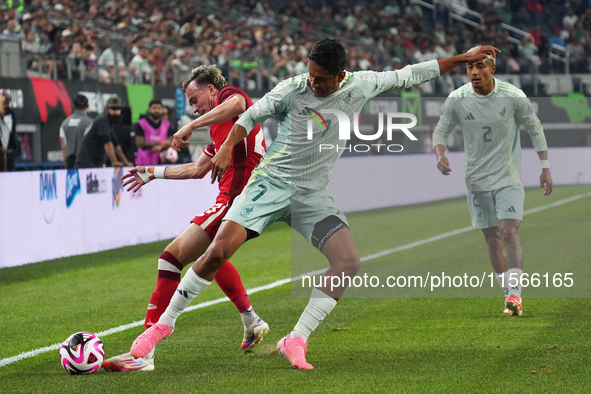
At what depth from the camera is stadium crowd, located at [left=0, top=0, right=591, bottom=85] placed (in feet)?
52.9

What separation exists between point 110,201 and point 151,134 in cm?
161

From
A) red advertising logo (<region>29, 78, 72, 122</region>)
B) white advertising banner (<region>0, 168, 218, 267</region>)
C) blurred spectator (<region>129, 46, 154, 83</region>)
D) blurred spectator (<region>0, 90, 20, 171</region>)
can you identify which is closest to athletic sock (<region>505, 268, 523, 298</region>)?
white advertising banner (<region>0, 168, 218, 267</region>)

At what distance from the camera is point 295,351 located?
5.28 metres

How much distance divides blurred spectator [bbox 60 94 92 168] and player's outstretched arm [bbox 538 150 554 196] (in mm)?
7286

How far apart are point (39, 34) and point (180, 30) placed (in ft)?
22.8

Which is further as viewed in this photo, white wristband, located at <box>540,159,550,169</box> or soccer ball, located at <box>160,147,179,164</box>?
soccer ball, located at <box>160,147,179,164</box>

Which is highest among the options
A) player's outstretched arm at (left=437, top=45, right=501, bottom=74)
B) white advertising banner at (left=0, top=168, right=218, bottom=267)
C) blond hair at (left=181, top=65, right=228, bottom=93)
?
player's outstretched arm at (left=437, top=45, right=501, bottom=74)

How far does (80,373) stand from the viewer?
526 cm

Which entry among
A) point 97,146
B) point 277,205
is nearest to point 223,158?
point 277,205

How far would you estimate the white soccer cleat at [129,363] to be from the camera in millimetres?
5234

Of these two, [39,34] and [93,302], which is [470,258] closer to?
[93,302]

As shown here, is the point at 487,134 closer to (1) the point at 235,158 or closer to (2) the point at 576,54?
(1) the point at 235,158

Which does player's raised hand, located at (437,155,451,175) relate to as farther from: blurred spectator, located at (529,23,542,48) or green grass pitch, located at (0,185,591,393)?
blurred spectator, located at (529,23,542,48)

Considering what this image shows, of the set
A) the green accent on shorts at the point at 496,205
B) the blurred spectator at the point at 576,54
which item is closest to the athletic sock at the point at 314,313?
the green accent on shorts at the point at 496,205
